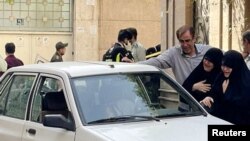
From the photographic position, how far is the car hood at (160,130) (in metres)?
5.36

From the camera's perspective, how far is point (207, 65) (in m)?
7.34

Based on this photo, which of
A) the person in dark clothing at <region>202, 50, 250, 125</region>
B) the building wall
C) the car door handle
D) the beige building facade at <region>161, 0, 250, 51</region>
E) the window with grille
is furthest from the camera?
the building wall

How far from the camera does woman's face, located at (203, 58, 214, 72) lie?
7.32 meters

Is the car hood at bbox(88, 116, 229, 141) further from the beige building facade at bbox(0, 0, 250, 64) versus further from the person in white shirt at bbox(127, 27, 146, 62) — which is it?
the beige building facade at bbox(0, 0, 250, 64)

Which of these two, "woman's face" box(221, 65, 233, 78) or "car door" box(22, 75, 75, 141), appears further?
"woman's face" box(221, 65, 233, 78)

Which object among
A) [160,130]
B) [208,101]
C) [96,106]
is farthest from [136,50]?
[160,130]

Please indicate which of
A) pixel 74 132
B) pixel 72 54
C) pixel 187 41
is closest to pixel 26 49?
pixel 72 54

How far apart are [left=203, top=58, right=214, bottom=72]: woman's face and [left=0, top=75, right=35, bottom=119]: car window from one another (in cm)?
205

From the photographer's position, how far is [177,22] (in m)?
15.6

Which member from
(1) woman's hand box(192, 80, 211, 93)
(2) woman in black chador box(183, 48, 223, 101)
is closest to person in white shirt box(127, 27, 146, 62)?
(2) woman in black chador box(183, 48, 223, 101)

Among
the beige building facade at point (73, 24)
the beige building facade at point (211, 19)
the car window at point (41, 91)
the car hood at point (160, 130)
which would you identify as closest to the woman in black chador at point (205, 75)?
Result: the car hood at point (160, 130)

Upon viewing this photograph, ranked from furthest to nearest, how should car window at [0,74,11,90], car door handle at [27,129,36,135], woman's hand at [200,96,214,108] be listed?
car window at [0,74,11,90]
woman's hand at [200,96,214,108]
car door handle at [27,129,36,135]

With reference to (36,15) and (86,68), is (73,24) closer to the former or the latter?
(36,15)

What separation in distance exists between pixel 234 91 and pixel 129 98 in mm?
1273
